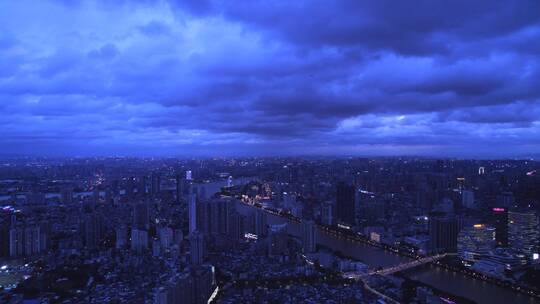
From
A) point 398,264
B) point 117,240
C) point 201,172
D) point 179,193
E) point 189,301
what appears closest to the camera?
point 189,301

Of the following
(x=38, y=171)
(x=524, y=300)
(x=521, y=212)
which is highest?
(x=38, y=171)

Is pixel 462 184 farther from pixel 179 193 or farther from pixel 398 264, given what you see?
pixel 179 193

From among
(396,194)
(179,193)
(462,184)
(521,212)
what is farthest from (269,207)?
(521,212)

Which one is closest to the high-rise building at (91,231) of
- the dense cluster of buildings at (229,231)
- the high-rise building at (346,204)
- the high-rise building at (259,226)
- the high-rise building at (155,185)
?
the dense cluster of buildings at (229,231)

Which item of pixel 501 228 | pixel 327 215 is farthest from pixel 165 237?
pixel 501 228

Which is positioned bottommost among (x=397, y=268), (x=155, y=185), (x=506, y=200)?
(x=397, y=268)

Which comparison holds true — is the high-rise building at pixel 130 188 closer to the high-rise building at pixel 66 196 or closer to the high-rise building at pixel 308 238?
the high-rise building at pixel 66 196

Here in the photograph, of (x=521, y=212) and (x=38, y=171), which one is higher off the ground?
(x=38, y=171)

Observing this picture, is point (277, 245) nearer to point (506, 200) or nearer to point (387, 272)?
point (387, 272)
